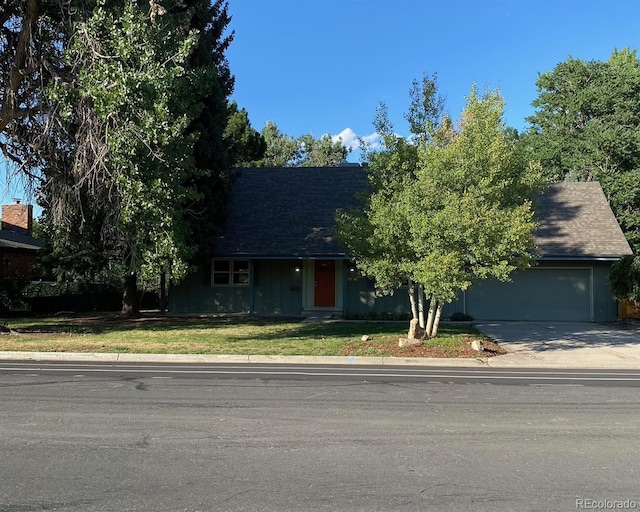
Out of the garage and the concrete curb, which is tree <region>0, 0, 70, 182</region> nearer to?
the concrete curb

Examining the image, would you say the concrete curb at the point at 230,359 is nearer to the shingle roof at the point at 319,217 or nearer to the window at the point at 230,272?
the shingle roof at the point at 319,217

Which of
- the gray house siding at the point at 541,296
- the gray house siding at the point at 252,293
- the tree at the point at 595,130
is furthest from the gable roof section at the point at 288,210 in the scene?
the tree at the point at 595,130

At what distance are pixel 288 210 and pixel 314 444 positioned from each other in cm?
1892

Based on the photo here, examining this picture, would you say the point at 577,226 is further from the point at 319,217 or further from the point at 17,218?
the point at 17,218

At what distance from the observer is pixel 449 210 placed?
12.2 meters

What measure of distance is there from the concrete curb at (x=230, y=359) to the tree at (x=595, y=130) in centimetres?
2287

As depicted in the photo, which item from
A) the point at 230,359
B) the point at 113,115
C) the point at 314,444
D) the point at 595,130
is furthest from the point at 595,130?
the point at 314,444

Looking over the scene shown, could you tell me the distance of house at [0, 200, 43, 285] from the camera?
2739cm

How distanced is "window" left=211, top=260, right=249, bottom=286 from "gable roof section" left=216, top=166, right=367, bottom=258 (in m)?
1.13

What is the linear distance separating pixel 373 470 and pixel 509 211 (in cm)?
895

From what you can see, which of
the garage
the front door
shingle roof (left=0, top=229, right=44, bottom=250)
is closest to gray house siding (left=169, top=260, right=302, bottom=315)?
the front door

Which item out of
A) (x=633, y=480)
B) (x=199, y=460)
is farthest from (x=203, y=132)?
(x=633, y=480)

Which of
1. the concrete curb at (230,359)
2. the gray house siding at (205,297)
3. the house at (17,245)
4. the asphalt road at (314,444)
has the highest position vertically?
the house at (17,245)

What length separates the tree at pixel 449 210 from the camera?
1220cm
